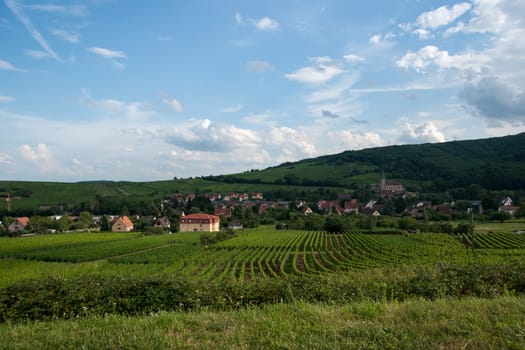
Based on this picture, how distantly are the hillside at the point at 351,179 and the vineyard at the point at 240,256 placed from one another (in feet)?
211

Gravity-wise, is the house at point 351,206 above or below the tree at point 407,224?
above

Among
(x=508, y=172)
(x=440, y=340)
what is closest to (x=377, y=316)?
(x=440, y=340)

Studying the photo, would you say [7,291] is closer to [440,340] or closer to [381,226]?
[440,340]

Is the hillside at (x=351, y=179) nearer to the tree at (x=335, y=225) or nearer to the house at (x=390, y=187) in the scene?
the house at (x=390, y=187)

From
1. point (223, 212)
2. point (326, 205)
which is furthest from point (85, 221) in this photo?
point (326, 205)

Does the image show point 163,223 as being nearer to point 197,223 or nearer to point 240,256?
point 197,223

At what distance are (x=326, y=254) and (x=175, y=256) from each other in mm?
19171

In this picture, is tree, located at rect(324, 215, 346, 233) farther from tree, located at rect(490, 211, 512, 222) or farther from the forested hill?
the forested hill

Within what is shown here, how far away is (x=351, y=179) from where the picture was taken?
153m

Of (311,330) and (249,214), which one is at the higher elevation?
(311,330)

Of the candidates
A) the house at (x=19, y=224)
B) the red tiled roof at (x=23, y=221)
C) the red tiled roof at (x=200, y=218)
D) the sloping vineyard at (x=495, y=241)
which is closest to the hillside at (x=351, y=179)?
the red tiled roof at (x=23, y=221)

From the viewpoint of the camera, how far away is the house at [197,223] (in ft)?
289

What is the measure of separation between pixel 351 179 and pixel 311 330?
15309cm

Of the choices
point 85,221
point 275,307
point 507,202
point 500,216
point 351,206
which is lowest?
point 85,221
